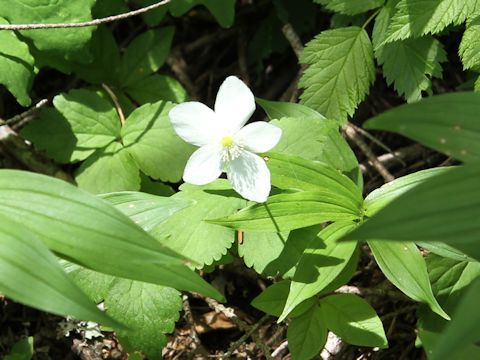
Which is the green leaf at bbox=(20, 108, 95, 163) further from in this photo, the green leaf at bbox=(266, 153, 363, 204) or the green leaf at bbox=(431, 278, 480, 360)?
the green leaf at bbox=(431, 278, 480, 360)

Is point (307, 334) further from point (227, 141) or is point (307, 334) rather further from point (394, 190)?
→ point (227, 141)

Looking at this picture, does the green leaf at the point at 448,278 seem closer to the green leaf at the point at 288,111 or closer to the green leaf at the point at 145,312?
the green leaf at the point at 288,111

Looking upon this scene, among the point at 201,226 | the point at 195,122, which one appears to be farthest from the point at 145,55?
the point at 201,226

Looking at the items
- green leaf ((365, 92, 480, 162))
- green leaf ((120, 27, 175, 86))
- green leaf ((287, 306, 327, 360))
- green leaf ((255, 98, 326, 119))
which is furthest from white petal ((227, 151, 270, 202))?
green leaf ((120, 27, 175, 86))

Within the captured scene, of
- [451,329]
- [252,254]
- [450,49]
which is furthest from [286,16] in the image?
[451,329]

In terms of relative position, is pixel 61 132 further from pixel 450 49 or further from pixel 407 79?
pixel 450 49
